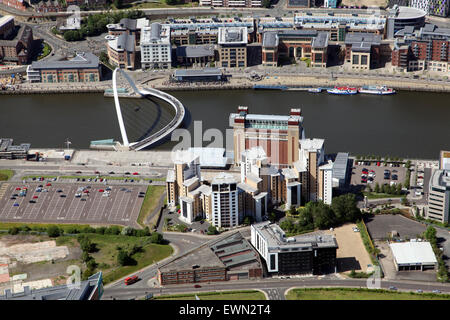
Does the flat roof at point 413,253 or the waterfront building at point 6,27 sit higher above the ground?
the waterfront building at point 6,27

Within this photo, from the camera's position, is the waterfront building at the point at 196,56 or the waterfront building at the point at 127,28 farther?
the waterfront building at the point at 127,28

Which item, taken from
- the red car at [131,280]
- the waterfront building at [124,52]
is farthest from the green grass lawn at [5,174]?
the waterfront building at [124,52]

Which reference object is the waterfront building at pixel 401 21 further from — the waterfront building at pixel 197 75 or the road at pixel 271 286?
the road at pixel 271 286

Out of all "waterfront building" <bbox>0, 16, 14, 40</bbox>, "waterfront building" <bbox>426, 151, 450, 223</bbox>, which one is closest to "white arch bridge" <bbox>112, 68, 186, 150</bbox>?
"waterfront building" <bbox>0, 16, 14, 40</bbox>

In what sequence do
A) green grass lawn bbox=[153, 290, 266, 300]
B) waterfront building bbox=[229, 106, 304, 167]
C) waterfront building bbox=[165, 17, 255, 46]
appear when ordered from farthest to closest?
waterfront building bbox=[165, 17, 255, 46]
waterfront building bbox=[229, 106, 304, 167]
green grass lawn bbox=[153, 290, 266, 300]

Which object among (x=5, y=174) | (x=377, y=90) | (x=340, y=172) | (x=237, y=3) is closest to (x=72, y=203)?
(x=5, y=174)

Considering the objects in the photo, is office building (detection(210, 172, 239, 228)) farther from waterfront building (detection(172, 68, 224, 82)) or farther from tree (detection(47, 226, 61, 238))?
waterfront building (detection(172, 68, 224, 82))
